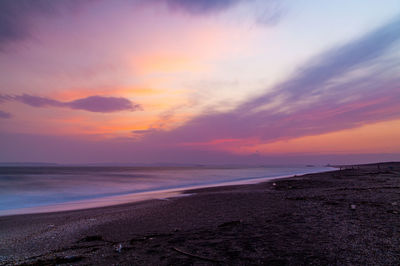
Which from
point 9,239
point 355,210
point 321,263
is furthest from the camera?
point 355,210

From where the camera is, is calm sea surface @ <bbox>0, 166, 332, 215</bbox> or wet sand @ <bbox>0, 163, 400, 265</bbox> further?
calm sea surface @ <bbox>0, 166, 332, 215</bbox>

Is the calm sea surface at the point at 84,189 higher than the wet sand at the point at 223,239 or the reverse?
the reverse

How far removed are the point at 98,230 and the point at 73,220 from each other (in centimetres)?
297

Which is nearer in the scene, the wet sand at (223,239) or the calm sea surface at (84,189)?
the wet sand at (223,239)

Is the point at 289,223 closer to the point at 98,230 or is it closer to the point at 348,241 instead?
the point at 348,241

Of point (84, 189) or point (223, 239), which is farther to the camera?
point (84, 189)

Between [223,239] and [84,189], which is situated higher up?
[223,239]

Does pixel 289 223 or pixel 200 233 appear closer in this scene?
pixel 200 233

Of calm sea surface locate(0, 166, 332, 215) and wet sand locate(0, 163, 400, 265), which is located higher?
wet sand locate(0, 163, 400, 265)

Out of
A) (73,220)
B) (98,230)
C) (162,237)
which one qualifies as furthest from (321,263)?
(73,220)

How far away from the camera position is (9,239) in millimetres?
7668

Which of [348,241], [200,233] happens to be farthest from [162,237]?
[348,241]

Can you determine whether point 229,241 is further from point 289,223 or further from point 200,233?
point 289,223

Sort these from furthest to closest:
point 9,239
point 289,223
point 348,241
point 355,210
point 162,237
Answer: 1. point 355,210
2. point 9,239
3. point 289,223
4. point 162,237
5. point 348,241
